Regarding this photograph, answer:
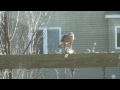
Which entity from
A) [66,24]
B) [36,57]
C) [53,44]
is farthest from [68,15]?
[36,57]

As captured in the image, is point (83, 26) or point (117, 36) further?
point (117, 36)

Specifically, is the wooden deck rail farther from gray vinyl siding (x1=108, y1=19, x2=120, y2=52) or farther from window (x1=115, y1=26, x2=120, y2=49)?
window (x1=115, y1=26, x2=120, y2=49)

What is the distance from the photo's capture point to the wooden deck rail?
2.03m

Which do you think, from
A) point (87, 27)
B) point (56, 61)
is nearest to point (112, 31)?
point (87, 27)

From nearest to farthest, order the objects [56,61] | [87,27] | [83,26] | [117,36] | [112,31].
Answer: [56,61] < [87,27] < [83,26] < [112,31] < [117,36]

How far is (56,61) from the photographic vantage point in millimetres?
2084

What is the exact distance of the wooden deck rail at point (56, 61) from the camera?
2.03m

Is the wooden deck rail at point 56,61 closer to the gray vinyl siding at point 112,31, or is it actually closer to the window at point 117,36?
the gray vinyl siding at point 112,31

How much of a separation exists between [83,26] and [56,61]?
313 inches

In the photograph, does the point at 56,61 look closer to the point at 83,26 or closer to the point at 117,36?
the point at 83,26

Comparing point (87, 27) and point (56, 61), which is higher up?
point (87, 27)

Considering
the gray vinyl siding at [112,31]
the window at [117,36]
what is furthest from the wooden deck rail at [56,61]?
the window at [117,36]

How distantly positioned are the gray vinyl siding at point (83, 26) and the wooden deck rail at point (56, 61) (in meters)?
7.56
